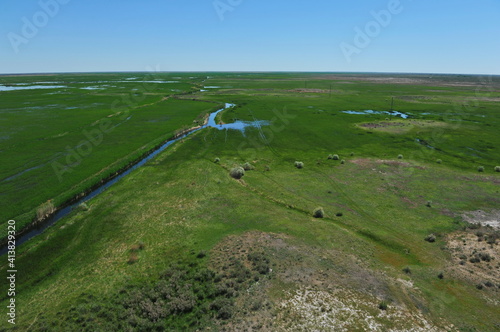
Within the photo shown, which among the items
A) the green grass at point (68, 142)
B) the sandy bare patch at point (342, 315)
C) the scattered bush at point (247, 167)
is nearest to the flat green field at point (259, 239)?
the sandy bare patch at point (342, 315)

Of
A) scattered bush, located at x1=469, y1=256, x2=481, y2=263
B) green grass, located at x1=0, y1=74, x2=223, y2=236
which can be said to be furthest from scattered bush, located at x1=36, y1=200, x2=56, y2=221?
scattered bush, located at x1=469, y1=256, x2=481, y2=263

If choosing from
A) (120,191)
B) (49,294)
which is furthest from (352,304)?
(120,191)

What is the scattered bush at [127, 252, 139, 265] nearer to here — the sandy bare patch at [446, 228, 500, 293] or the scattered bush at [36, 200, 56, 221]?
the scattered bush at [36, 200, 56, 221]

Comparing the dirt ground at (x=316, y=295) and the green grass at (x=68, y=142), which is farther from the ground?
the green grass at (x=68, y=142)

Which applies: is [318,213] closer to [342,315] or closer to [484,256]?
[342,315]

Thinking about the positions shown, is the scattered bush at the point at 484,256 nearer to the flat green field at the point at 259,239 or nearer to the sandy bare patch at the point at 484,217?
the flat green field at the point at 259,239
